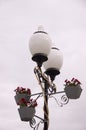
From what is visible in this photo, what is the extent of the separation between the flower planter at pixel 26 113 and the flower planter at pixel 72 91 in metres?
0.85

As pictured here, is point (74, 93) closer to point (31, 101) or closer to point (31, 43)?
point (31, 101)

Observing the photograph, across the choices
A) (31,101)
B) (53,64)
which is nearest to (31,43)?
(53,64)

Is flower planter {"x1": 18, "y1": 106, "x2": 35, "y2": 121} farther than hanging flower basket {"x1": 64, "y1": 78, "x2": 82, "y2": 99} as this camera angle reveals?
No

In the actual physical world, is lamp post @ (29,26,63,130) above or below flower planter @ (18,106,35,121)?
above

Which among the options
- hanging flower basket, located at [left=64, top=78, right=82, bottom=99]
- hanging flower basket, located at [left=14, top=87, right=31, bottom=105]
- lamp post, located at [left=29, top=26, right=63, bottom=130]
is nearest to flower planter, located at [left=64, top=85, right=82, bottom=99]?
hanging flower basket, located at [left=64, top=78, right=82, bottom=99]

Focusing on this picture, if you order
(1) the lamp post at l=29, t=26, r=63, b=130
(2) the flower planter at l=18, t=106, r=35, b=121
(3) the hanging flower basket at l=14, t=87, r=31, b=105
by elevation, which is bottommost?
(2) the flower planter at l=18, t=106, r=35, b=121

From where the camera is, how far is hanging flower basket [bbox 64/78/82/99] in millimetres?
7410

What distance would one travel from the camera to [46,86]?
290 inches

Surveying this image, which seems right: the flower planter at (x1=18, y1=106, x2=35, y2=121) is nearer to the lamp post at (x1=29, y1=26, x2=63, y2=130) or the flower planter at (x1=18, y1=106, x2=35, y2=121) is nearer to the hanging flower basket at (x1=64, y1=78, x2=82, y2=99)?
the lamp post at (x1=29, y1=26, x2=63, y2=130)

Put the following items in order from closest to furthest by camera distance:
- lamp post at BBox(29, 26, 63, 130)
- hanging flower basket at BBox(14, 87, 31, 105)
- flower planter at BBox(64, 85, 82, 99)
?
lamp post at BBox(29, 26, 63, 130) → flower planter at BBox(64, 85, 82, 99) → hanging flower basket at BBox(14, 87, 31, 105)

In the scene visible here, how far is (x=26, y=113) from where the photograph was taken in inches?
277

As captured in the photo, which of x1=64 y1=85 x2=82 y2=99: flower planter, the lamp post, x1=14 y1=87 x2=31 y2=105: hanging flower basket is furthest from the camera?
x1=14 y1=87 x2=31 y2=105: hanging flower basket

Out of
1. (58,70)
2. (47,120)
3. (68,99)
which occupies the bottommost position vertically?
(47,120)

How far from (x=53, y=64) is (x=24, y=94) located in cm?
87
